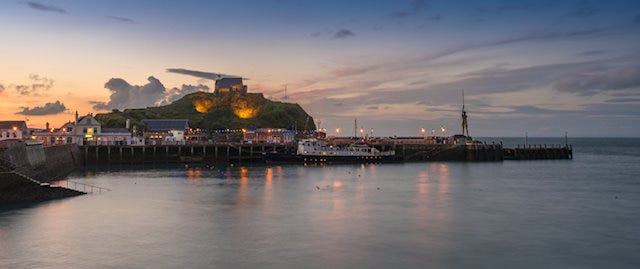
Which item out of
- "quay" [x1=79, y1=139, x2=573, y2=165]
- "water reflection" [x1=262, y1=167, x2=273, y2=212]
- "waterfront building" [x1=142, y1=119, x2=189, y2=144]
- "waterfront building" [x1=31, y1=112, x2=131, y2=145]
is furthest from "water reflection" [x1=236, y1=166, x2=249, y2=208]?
"waterfront building" [x1=142, y1=119, x2=189, y2=144]

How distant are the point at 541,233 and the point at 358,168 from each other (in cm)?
5363

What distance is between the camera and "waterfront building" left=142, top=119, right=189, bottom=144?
13288cm

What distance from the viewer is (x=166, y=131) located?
140 metres

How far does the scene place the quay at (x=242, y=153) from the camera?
94.1 meters

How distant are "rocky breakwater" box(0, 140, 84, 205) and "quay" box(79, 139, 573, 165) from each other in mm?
16459

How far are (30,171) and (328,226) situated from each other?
35610 millimetres

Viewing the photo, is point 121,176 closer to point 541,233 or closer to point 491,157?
point 541,233

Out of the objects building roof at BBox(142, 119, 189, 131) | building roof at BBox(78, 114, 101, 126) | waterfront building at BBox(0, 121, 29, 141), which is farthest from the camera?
building roof at BBox(142, 119, 189, 131)

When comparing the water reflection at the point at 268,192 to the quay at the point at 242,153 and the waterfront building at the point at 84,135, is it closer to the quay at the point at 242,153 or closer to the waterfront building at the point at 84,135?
the quay at the point at 242,153

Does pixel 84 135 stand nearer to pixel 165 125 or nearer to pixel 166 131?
pixel 166 131

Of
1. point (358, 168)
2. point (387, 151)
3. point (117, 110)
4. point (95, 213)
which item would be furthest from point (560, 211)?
point (117, 110)

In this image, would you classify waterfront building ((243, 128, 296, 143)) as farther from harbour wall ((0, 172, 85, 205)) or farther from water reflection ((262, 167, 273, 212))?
harbour wall ((0, 172, 85, 205))

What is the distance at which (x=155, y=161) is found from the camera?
95.9 metres

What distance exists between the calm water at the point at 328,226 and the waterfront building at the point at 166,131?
71.4 metres
